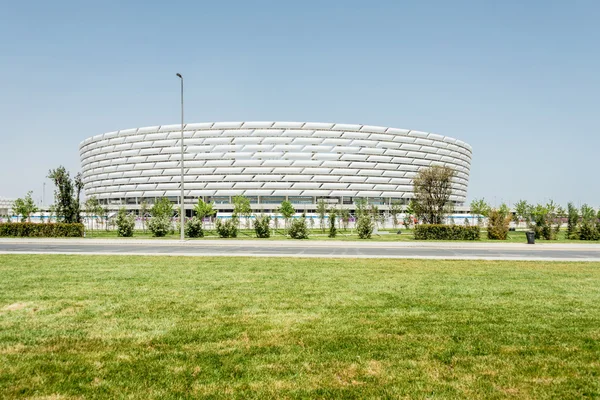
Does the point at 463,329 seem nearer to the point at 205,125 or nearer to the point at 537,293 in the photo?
the point at 537,293

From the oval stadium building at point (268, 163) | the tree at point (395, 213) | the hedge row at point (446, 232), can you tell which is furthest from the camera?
the oval stadium building at point (268, 163)

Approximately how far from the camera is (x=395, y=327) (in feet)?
A: 19.4

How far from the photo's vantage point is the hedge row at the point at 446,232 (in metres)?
29.9

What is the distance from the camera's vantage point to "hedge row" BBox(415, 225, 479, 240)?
98.2 ft

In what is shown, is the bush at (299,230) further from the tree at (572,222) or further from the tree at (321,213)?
the tree at (572,222)

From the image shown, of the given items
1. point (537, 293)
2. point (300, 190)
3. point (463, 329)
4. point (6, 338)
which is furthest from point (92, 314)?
point (300, 190)

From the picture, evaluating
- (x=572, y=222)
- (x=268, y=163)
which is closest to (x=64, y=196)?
(x=572, y=222)

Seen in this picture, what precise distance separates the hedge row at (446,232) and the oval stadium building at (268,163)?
6376 centimetres

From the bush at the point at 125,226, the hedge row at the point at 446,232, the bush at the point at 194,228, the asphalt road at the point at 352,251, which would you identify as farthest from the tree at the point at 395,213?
the bush at the point at 125,226

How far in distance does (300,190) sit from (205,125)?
26038mm

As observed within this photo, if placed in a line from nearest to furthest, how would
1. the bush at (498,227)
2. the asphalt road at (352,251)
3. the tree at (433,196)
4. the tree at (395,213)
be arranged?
1. the asphalt road at (352,251)
2. the bush at (498,227)
3. the tree at (433,196)
4. the tree at (395,213)

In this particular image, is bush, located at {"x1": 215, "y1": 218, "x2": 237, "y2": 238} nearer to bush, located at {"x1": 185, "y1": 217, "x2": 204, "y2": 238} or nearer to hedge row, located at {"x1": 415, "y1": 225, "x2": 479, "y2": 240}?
bush, located at {"x1": 185, "y1": 217, "x2": 204, "y2": 238}

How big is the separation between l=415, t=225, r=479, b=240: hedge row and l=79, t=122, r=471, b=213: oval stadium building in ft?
209

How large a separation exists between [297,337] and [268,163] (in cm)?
8944
